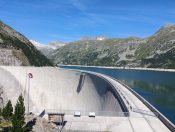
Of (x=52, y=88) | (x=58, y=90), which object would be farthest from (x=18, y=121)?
(x=58, y=90)

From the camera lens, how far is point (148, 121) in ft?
165

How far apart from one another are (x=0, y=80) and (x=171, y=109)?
172 ft

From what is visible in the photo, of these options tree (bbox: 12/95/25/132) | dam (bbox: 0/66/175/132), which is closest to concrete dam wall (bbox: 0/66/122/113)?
dam (bbox: 0/66/175/132)

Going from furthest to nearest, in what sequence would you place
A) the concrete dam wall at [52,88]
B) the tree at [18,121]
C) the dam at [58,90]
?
Result: 1. the concrete dam wall at [52,88]
2. the dam at [58,90]
3. the tree at [18,121]

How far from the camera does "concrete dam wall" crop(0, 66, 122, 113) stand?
314 ft

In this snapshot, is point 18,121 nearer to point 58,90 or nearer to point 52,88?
point 52,88

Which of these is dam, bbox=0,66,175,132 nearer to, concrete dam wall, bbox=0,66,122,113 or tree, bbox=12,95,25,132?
concrete dam wall, bbox=0,66,122,113

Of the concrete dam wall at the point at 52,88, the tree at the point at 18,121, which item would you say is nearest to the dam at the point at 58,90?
the concrete dam wall at the point at 52,88

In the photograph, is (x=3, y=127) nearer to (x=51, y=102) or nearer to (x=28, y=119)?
(x=28, y=119)

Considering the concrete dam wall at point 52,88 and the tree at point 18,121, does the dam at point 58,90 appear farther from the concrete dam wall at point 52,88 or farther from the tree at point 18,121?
the tree at point 18,121

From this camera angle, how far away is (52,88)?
102250 millimetres

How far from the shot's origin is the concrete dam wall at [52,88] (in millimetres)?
95562

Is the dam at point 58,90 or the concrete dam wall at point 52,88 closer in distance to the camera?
the dam at point 58,90

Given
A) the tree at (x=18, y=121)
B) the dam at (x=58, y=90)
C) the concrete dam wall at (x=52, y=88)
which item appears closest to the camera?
the tree at (x=18, y=121)
